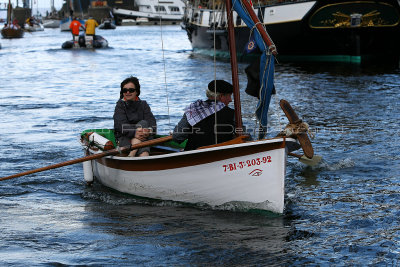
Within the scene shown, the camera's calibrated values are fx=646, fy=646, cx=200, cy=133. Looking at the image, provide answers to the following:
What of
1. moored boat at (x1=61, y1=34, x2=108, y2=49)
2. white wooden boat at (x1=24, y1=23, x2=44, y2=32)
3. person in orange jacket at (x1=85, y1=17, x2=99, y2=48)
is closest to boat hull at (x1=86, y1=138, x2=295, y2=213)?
person in orange jacket at (x1=85, y1=17, x2=99, y2=48)

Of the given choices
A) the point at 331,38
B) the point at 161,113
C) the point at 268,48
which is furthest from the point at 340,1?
the point at 268,48

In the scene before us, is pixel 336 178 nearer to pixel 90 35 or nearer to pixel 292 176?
pixel 292 176

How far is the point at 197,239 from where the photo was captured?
763 centimetres

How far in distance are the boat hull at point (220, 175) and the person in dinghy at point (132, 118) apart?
0.42 meters

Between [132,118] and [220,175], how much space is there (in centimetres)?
204

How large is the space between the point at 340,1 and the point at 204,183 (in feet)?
76.1

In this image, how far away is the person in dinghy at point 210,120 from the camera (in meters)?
8.14

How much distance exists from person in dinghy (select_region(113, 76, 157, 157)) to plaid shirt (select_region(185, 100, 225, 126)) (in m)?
1.09

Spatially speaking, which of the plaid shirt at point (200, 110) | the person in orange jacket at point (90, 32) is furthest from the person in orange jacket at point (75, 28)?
the plaid shirt at point (200, 110)

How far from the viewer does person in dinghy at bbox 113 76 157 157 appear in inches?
367

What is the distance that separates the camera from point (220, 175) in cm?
802

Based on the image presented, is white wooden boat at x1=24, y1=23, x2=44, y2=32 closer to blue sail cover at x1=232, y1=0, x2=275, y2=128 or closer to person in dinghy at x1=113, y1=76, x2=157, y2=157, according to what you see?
person in dinghy at x1=113, y1=76, x2=157, y2=157

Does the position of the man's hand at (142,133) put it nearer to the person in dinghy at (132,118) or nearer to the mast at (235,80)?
the person in dinghy at (132,118)

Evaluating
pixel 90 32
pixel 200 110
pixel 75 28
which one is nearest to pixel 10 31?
pixel 75 28
